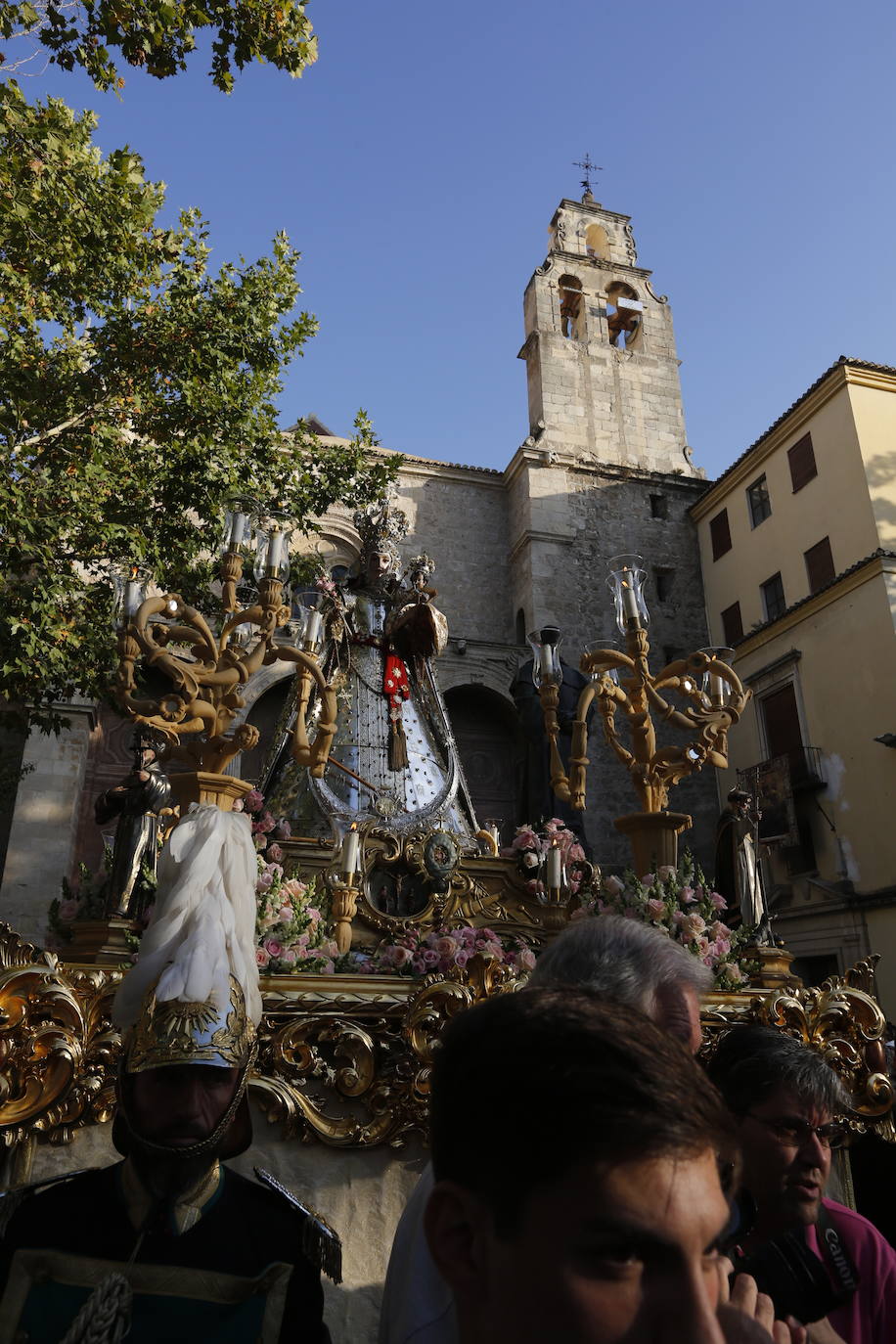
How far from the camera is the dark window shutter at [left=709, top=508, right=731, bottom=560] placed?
69.6 ft

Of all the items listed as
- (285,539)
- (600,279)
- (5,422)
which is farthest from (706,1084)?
(600,279)

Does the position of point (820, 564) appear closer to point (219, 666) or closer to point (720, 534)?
point (720, 534)

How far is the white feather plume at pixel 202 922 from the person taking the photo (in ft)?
8.14

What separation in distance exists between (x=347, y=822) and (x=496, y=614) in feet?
46.7

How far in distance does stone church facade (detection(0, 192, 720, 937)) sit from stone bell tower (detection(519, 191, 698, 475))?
43 mm

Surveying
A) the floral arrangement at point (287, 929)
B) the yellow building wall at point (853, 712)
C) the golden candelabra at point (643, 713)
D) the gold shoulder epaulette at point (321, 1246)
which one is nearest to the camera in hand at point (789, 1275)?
the gold shoulder epaulette at point (321, 1246)

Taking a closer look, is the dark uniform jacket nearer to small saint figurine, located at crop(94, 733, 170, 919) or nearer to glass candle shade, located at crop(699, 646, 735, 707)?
small saint figurine, located at crop(94, 733, 170, 919)

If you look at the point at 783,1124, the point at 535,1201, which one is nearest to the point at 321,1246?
the point at 783,1124

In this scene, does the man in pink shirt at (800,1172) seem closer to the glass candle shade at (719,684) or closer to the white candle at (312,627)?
the glass candle shade at (719,684)

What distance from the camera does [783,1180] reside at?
77.1 inches

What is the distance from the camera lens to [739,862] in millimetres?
6332

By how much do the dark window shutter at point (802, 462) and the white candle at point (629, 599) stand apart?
1482 centimetres

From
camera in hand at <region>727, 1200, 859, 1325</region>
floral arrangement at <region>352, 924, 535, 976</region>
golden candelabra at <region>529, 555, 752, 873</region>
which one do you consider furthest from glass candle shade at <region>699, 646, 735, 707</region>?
camera in hand at <region>727, 1200, 859, 1325</region>

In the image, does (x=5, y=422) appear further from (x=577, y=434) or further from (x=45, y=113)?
(x=577, y=434)
